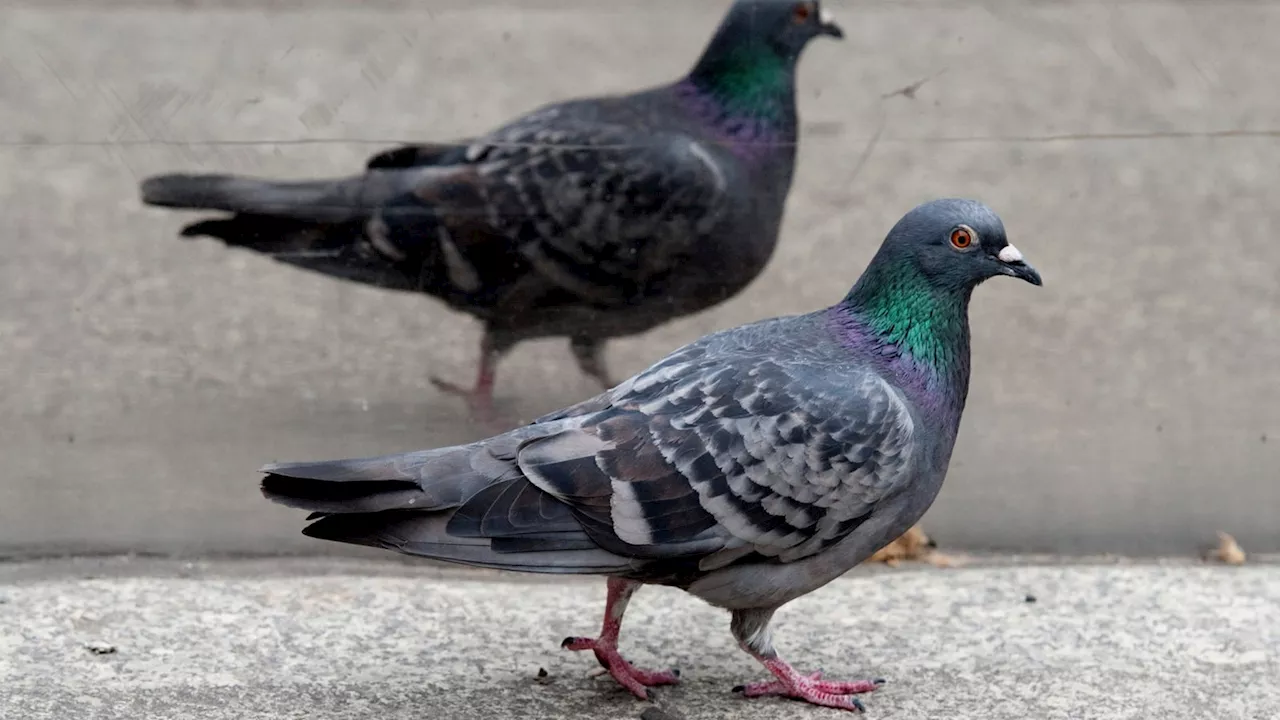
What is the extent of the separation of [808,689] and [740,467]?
0.65m

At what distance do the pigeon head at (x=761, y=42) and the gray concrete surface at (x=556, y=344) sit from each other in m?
0.13

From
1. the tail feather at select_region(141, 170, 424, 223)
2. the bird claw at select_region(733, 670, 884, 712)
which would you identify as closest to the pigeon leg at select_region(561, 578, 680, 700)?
the bird claw at select_region(733, 670, 884, 712)

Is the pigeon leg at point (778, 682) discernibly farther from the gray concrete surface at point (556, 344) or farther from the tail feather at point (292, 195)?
the tail feather at point (292, 195)

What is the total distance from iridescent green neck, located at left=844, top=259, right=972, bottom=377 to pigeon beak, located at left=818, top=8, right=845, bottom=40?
1431 millimetres

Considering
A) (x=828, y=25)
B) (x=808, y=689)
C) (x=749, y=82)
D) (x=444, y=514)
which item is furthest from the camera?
(x=828, y=25)

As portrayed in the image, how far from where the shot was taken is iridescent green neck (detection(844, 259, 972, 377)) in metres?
3.65

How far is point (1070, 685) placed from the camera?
3.87 metres

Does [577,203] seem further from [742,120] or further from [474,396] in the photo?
[474,396]

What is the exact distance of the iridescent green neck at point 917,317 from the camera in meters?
3.65

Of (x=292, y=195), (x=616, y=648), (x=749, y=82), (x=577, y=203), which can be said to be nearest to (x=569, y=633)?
(x=616, y=648)

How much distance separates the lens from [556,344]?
4.94 metres

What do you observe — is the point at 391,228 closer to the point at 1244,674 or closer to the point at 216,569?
the point at 216,569

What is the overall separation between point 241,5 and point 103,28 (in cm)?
43

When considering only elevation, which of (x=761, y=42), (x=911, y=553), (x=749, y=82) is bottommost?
(x=911, y=553)
